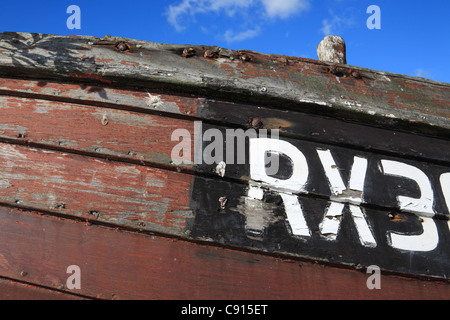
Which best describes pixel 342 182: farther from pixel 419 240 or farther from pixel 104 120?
pixel 104 120

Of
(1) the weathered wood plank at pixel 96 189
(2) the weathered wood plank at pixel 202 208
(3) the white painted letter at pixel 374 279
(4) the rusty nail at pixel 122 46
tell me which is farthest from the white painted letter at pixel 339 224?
(4) the rusty nail at pixel 122 46

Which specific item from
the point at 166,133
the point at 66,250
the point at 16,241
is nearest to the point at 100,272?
the point at 66,250

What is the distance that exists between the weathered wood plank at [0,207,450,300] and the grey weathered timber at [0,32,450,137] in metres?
0.82

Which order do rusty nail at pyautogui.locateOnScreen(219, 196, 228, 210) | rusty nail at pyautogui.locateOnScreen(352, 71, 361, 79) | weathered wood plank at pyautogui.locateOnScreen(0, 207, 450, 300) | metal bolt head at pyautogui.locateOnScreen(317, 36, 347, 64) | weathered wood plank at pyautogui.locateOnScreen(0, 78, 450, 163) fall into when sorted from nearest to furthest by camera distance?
weathered wood plank at pyautogui.locateOnScreen(0, 207, 450, 300) → rusty nail at pyautogui.locateOnScreen(219, 196, 228, 210) → weathered wood plank at pyautogui.locateOnScreen(0, 78, 450, 163) → rusty nail at pyautogui.locateOnScreen(352, 71, 361, 79) → metal bolt head at pyautogui.locateOnScreen(317, 36, 347, 64)

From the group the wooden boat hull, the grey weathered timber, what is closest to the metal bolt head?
the grey weathered timber

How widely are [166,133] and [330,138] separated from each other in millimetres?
948

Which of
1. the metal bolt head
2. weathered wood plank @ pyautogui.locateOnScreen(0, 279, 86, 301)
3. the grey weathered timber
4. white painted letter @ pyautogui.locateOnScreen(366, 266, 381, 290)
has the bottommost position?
weathered wood plank @ pyautogui.locateOnScreen(0, 279, 86, 301)

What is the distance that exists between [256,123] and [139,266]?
3.23ft

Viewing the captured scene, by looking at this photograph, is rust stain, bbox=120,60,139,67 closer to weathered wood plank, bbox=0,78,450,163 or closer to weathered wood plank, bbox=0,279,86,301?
weathered wood plank, bbox=0,78,450,163

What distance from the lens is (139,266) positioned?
1.74 meters

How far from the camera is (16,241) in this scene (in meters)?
1.76

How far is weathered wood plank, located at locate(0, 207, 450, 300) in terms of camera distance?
1.73 meters

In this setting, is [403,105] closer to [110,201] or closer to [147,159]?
[147,159]

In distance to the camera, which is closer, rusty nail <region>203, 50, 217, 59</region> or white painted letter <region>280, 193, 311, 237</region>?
white painted letter <region>280, 193, 311, 237</region>
